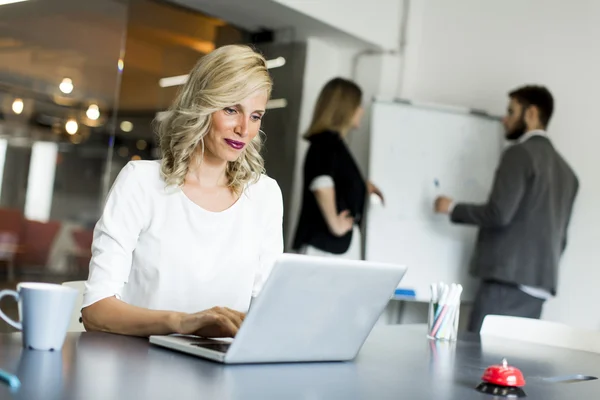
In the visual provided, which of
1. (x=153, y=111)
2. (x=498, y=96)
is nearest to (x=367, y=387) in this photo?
(x=153, y=111)

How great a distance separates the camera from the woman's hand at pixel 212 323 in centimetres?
153

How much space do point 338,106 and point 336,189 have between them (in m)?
0.44

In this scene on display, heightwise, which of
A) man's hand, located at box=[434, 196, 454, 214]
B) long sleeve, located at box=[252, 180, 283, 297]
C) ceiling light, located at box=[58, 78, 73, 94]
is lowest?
long sleeve, located at box=[252, 180, 283, 297]

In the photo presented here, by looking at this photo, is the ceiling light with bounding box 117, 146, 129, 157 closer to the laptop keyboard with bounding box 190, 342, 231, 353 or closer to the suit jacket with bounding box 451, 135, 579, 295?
the suit jacket with bounding box 451, 135, 579, 295

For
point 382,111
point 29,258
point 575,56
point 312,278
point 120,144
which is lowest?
point 29,258

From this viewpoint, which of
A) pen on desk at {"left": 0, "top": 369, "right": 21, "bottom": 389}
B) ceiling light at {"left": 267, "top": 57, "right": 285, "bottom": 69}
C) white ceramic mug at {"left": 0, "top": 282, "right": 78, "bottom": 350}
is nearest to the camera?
pen on desk at {"left": 0, "top": 369, "right": 21, "bottom": 389}

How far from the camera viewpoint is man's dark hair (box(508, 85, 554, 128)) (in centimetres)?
445

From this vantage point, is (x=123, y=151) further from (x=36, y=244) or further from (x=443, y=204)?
(x=443, y=204)

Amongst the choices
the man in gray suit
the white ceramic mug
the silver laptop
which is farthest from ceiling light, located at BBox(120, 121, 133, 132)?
the white ceramic mug

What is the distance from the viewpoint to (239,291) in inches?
79.4

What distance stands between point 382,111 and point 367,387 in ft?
12.2

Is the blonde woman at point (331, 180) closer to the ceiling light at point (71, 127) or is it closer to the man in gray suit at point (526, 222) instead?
the man in gray suit at point (526, 222)

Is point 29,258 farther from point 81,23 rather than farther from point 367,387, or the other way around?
point 367,387

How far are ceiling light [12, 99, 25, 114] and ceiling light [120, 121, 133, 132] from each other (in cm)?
69
